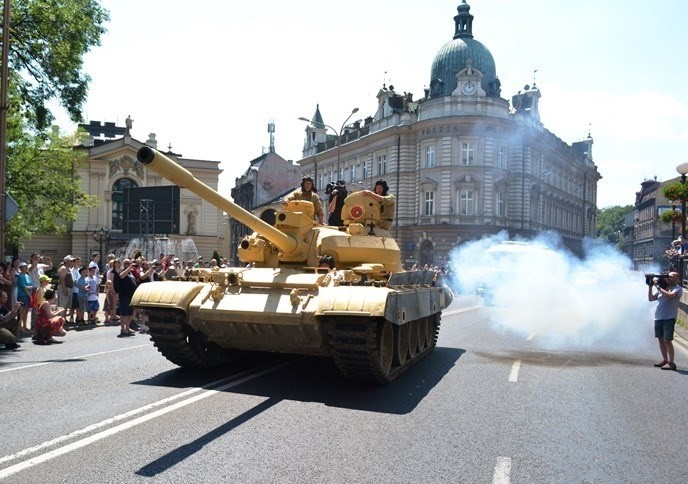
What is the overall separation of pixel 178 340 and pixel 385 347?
276 centimetres

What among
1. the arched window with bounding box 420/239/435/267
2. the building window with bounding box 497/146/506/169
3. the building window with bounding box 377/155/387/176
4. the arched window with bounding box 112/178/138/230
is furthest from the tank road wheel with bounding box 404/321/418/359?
the arched window with bounding box 112/178/138/230

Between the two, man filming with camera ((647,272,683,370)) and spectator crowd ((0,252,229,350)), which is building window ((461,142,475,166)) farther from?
man filming with camera ((647,272,683,370))

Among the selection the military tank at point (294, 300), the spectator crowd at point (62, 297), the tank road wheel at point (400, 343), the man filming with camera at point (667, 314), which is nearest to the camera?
the military tank at point (294, 300)

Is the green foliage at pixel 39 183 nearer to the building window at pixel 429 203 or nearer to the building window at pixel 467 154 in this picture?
the building window at pixel 429 203

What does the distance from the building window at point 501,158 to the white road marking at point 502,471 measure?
41.1m

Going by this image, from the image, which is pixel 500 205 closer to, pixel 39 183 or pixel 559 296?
pixel 559 296

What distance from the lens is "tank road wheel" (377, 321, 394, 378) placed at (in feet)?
27.2

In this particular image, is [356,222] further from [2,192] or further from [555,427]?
[2,192]

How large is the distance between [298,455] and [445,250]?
39545mm

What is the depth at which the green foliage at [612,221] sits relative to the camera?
11432cm

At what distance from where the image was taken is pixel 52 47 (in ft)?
57.3

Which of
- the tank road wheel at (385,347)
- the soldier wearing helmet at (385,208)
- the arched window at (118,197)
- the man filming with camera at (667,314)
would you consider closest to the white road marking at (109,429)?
the tank road wheel at (385,347)

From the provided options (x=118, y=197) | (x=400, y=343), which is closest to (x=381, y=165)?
(x=118, y=197)

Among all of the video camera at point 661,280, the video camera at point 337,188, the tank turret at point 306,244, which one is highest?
the video camera at point 337,188
